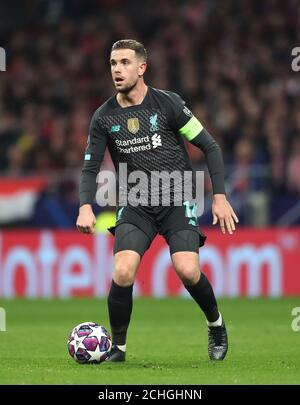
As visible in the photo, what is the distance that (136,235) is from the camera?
8.40 meters

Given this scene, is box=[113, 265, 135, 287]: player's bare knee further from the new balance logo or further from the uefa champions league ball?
the new balance logo

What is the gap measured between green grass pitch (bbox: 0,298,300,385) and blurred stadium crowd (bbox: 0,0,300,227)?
1.96 metres

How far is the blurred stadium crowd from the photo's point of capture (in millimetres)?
16719

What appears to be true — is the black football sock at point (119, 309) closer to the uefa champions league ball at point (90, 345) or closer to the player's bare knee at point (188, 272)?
the uefa champions league ball at point (90, 345)

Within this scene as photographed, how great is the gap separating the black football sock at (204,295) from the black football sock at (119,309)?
1.48 feet

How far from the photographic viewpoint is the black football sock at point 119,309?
8328mm

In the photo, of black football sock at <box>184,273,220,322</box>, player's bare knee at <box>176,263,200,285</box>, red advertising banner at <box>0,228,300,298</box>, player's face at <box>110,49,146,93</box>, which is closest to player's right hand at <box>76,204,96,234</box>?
player's bare knee at <box>176,263,200,285</box>

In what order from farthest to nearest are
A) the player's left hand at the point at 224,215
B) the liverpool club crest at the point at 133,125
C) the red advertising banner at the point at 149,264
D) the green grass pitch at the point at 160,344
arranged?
the red advertising banner at the point at 149,264 → the liverpool club crest at the point at 133,125 → the player's left hand at the point at 224,215 → the green grass pitch at the point at 160,344

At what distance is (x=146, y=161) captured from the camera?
28.1 ft

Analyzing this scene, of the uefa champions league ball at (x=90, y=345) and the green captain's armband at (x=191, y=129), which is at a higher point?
the green captain's armband at (x=191, y=129)

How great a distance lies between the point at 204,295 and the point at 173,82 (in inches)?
444

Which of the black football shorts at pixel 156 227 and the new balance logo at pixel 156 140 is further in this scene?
the new balance logo at pixel 156 140

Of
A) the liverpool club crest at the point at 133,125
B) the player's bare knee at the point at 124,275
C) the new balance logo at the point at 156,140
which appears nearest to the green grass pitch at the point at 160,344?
the player's bare knee at the point at 124,275
